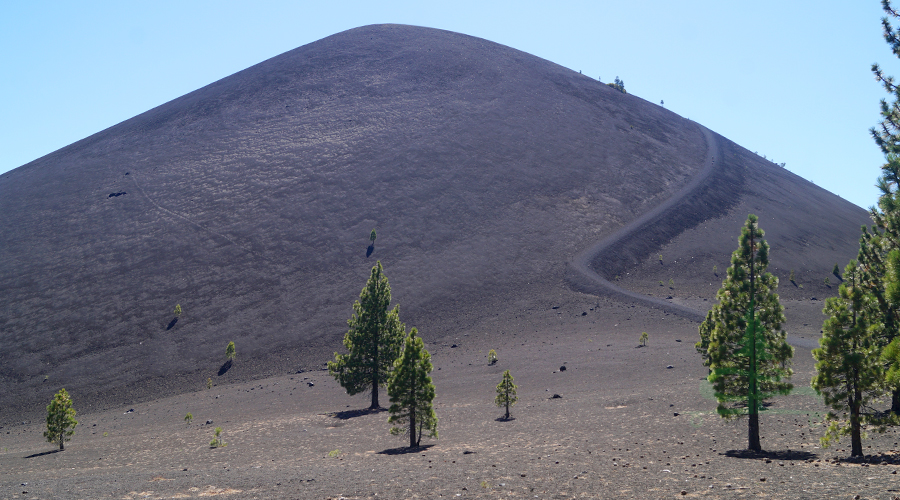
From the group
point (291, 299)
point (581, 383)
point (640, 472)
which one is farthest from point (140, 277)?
point (640, 472)

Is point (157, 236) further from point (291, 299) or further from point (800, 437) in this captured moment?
point (800, 437)

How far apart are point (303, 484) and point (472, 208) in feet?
195

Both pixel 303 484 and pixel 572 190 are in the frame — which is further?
pixel 572 190

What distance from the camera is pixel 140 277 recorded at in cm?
6184

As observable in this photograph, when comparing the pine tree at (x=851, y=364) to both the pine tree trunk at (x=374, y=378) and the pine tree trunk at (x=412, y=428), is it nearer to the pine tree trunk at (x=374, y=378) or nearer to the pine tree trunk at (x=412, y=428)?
the pine tree trunk at (x=412, y=428)

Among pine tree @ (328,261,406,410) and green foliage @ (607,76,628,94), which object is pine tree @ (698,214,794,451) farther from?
green foliage @ (607,76,628,94)

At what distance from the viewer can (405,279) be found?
2404 inches

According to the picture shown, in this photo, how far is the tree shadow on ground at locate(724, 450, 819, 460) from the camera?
16609 mm

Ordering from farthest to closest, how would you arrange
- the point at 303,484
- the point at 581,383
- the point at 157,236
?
the point at 157,236 < the point at 581,383 < the point at 303,484

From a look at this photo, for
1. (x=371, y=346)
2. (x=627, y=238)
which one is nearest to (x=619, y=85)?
(x=627, y=238)

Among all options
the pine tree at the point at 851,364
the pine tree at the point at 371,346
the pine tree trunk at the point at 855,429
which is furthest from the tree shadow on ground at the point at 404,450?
the pine tree trunk at the point at 855,429

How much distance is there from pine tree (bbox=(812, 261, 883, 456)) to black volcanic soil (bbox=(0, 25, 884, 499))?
1085 millimetres

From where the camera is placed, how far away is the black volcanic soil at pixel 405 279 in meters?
18.9

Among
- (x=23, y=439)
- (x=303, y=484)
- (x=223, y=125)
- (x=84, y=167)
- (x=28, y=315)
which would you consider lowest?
(x=23, y=439)
